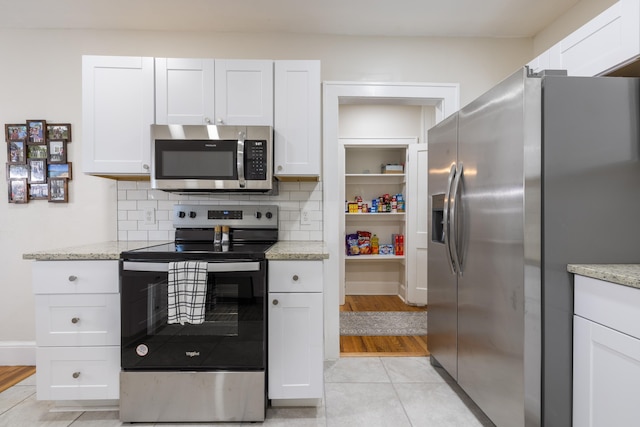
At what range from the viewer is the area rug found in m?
3.19

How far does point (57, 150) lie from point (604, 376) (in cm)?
339

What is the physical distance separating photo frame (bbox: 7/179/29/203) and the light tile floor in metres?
1.26

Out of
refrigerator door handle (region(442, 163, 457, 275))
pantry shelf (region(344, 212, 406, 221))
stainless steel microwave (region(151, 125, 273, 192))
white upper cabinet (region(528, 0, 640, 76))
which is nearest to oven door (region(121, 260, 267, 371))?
stainless steel microwave (region(151, 125, 273, 192))

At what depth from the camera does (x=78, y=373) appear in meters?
1.88

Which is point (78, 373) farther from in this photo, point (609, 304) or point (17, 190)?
point (609, 304)

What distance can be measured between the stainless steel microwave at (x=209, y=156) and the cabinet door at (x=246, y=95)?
0.12 metres

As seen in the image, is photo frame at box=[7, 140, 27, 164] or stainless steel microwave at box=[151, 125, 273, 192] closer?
stainless steel microwave at box=[151, 125, 273, 192]

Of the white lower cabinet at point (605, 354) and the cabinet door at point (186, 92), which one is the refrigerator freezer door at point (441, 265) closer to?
the white lower cabinet at point (605, 354)

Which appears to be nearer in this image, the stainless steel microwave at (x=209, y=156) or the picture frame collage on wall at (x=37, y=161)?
the stainless steel microwave at (x=209, y=156)

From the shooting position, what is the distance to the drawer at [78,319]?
73.6 inches

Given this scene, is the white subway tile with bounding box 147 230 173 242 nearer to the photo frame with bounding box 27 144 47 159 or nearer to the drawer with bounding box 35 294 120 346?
the drawer with bounding box 35 294 120 346

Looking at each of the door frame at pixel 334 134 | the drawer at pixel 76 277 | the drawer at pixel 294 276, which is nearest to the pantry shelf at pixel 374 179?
the door frame at pixel 334 134

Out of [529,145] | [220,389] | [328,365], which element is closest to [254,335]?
[220,389]

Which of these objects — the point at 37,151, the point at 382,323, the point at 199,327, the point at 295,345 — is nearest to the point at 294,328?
the point at 295,345
